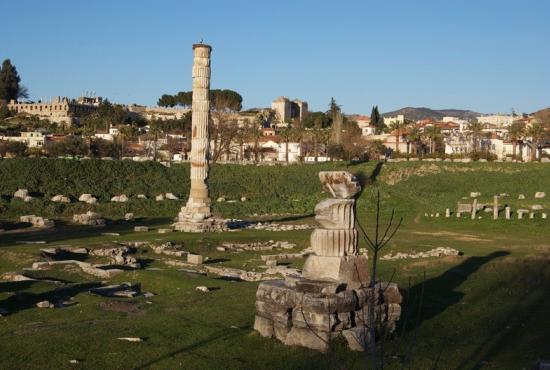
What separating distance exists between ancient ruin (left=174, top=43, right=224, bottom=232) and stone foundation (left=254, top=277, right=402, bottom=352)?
997 inches

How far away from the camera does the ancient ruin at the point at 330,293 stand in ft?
43.4

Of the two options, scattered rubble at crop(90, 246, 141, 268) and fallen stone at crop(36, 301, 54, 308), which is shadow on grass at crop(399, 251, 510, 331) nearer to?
fallen stone at crop(36, 301, 54, 308)

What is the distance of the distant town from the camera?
291ft

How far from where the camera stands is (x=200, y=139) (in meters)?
40.6

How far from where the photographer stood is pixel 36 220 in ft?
138

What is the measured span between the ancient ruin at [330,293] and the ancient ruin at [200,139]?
25.0 metres

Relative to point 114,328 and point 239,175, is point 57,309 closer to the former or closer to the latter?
point 114,328

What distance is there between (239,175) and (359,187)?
50840 millimetres

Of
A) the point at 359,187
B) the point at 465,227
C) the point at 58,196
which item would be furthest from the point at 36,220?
the point at 359,187

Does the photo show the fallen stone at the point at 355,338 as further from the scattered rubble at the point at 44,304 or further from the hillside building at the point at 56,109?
the hillside building at the point at 56,109

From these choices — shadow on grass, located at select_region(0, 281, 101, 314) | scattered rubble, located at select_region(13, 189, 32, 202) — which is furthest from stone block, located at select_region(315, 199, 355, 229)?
scattered rubble, located at select_region(13, 189, 32, 202)

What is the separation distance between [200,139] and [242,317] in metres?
25.3

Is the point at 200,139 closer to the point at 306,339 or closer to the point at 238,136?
the point at 306,339

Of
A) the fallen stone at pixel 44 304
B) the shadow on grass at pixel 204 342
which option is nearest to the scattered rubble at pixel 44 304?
the fallen stone at pixel 44 304
